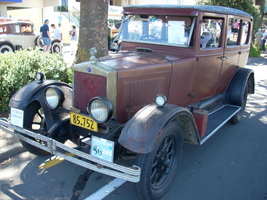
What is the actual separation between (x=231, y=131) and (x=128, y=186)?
266 cm

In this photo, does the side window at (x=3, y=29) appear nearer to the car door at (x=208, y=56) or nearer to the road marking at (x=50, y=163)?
Result: the road marking at (x=50, y=163)

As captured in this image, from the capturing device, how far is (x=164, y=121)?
2.57 m

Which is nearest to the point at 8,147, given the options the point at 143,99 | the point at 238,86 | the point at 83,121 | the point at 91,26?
the point at 83,121

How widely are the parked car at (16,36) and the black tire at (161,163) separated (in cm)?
1229

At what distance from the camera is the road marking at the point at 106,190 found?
2934mm

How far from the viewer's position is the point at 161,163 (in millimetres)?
2963

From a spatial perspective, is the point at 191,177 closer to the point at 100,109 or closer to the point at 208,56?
the point at 100,109

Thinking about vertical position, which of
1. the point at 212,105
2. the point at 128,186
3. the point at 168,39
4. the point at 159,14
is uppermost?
the point at 159,14

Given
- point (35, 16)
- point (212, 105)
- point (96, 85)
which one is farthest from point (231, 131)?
point (35, 16)

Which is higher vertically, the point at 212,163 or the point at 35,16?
the point at 35,16

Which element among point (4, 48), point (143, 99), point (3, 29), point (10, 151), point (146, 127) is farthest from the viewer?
point (3, 29)

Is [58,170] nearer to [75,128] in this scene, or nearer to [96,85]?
[75,128]

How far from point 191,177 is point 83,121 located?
5.24ft

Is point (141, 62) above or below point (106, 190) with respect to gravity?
above
